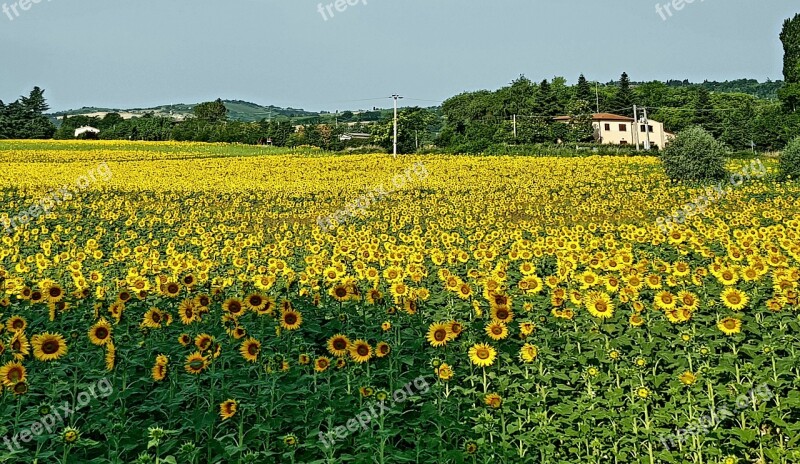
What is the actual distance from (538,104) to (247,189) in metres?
72.0

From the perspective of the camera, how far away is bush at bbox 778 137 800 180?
23547mm

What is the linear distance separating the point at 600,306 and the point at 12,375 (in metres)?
4.85

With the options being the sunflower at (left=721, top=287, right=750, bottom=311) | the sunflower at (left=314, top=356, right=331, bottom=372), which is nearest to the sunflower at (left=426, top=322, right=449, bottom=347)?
the sunflower at (left=314, top=356, right=331, bottom=372)

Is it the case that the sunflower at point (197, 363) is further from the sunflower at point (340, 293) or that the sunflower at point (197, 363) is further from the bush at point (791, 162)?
the bush at point (791, 162)

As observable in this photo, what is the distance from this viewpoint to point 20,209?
19.4 meters

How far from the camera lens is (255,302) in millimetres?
5164

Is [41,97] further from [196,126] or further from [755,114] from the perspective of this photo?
[755,114]

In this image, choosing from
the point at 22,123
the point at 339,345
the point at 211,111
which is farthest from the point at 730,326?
the point at 211,111

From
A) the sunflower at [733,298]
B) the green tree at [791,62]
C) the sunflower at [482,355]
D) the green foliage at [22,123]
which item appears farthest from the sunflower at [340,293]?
the green foliage at [22,123]

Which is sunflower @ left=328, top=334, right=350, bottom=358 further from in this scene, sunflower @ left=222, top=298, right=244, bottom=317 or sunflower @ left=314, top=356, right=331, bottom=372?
sunflower @ left=222, top=298, right=244, bottom=317

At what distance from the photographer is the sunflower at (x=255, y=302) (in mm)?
5117

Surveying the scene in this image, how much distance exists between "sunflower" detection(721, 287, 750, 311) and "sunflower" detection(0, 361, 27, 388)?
593 cm

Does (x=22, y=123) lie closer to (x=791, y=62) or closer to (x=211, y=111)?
(x=211, y=111)

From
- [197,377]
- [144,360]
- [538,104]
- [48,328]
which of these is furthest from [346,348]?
[538,104]
